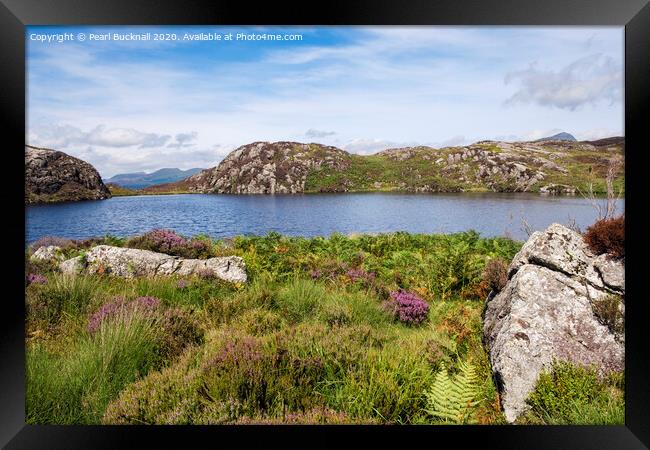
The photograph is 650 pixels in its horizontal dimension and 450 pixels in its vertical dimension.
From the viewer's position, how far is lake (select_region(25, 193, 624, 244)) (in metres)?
9.33

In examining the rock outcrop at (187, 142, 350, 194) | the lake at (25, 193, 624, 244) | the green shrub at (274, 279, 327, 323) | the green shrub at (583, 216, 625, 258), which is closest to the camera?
the green shrub at (583, 216, 625, 258)

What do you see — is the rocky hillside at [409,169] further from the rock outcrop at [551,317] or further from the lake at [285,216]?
the rock outcrop at [551,317]

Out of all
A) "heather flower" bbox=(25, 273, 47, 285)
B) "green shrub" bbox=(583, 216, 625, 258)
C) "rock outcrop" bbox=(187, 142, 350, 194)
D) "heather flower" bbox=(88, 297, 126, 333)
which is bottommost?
"heather flower" bbox=(88, 297, 126, 333)

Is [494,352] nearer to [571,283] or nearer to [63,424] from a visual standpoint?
[571,283]

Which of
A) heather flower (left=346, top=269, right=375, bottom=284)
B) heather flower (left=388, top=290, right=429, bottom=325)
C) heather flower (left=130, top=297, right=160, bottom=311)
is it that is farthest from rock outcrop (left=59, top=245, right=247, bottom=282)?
heather flower (left=388, top=290, right=429, bottom=325)

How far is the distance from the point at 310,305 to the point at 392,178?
17.6 metres

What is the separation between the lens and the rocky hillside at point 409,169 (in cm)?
1385

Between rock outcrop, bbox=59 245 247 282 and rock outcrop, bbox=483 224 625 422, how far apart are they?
4618 millimetres

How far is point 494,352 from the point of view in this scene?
4.56 m

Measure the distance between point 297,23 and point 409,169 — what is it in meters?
19.4

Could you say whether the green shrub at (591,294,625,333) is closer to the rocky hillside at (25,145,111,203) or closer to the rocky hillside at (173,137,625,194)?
the rocky hillside at (173,137,625,194)

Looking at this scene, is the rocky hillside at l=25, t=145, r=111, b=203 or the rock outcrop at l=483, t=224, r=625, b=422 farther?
the rocky hillside at l=25, t=145, r=111, b=203

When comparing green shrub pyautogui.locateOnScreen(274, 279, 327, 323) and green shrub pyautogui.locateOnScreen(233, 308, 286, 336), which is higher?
green shrub pyautogui.locateOnScreen(274, 279, 327, 323)

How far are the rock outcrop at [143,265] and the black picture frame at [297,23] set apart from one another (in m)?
2.90
